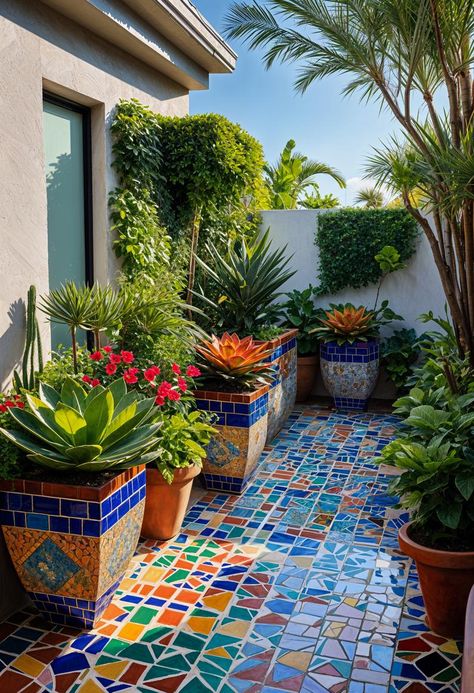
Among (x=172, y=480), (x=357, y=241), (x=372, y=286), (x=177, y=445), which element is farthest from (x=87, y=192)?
(x=372, y=286)

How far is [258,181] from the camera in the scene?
6.05 m

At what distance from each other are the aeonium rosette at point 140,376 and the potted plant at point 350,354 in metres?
2.92

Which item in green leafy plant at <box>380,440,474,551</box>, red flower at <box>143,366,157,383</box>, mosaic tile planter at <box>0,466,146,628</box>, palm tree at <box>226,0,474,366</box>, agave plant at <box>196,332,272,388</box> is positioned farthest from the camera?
agave plant at <box>196,332,272,388</box>

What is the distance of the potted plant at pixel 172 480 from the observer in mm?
3941

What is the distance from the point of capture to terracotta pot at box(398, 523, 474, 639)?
2943 millimetres

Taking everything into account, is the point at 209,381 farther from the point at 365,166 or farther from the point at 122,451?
the point at 365,166

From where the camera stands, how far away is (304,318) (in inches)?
298

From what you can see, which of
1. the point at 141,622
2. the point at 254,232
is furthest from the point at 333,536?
the point at 254,232

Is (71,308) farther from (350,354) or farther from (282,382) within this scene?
(350,354)

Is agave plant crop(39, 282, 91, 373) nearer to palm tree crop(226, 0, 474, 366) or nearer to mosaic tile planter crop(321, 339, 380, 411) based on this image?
palm tree crop(226, 0, 474, 366)

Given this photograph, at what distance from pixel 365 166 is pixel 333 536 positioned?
13.1 ft

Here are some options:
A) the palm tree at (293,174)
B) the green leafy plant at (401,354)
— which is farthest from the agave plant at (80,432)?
the palm tree at (293,174)

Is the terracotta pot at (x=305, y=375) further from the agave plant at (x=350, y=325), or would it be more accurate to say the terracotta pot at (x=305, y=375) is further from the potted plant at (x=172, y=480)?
the potted plant at (x=172, y=480)

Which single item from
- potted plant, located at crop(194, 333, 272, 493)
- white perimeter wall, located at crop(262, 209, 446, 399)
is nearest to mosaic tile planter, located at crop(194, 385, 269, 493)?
potted plant, located at crop(194, 333, 272, 493)
